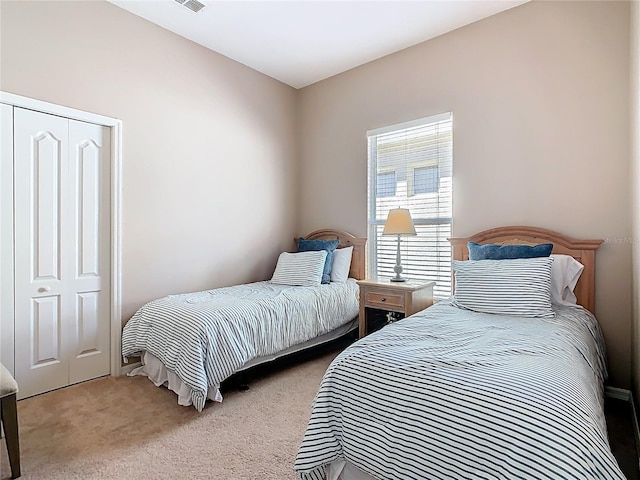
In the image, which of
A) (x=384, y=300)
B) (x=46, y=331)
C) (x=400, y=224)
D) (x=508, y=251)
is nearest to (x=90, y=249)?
(x=46, y=331)

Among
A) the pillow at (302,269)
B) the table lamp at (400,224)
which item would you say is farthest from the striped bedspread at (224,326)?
the table lamp at (400,224)

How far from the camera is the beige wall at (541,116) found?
2479 mm

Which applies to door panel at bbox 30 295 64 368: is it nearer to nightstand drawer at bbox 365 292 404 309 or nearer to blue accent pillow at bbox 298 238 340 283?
blue accent pillow at bbox 298 238 340 283

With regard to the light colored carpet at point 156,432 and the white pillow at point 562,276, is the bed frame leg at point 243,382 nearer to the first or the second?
the light colored carpet at point 156,432

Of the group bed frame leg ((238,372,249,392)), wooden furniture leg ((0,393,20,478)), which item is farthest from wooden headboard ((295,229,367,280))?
wooden furniture leg ((0,393,20,478))

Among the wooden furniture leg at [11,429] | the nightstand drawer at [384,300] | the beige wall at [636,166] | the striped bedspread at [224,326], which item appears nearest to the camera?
the wooden furniture leg at [11,429]

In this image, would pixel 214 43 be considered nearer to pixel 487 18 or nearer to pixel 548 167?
pixel 487 18

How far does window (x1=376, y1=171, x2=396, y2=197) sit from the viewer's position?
12.1 ft

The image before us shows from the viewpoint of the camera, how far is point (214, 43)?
11.5 ft

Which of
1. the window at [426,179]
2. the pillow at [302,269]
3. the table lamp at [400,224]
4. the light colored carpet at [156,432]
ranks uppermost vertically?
the window at [426,179]

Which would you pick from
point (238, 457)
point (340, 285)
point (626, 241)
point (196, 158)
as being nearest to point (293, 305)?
point (340, 285)

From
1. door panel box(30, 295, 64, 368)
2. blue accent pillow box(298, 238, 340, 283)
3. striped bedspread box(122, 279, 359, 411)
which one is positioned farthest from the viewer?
blue accent pillow box(298, 238, 340, 283)

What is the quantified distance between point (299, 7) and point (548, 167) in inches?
94.2

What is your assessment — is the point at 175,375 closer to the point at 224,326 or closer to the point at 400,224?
the point at 224,326
